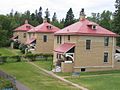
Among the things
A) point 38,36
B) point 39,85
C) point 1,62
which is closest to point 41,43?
point 38,36

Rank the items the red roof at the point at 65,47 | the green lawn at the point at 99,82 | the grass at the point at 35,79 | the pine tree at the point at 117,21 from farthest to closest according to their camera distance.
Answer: the pine tree at the point at 117,21, the red roof at the point at 65,47, the grass at the point at 35,79, the green lawn at the point at 99,82

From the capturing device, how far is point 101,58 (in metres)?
47.8

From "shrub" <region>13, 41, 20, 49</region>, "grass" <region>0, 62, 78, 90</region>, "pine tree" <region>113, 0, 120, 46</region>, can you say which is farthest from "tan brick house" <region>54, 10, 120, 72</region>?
"shrub" <region>13, 41, 20, 49</region>

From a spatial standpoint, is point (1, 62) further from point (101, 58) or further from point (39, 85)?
point (39, 85)

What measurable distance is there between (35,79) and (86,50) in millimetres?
11711

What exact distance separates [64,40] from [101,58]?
21.1 feet

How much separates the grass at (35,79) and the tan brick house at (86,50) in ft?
15.0

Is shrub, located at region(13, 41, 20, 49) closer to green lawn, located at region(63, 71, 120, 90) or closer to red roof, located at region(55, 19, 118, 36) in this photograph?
red roof, located at region(55, 19, 118, 36)

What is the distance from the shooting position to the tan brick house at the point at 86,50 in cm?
4578

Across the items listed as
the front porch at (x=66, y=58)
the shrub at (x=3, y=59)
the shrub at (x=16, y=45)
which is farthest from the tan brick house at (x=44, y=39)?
the front porch at (x=66, y=58)

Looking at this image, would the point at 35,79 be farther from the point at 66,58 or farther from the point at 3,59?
the point at 3,59

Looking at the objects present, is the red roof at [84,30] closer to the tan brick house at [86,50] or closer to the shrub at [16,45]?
the tan brick house at [86,50]

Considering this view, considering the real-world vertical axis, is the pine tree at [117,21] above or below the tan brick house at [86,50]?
above

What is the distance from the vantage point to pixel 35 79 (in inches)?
1479
